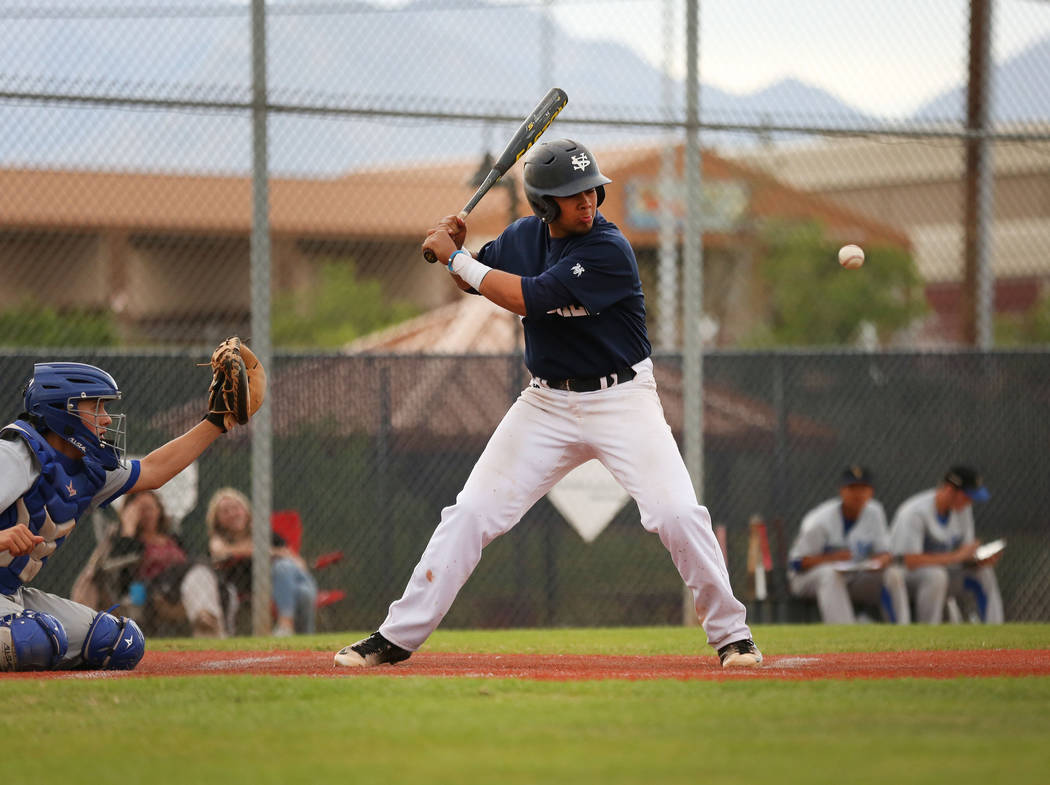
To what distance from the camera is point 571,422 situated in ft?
18.4

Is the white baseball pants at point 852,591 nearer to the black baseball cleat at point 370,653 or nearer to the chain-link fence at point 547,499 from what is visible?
the chain-link fence at point 547,499

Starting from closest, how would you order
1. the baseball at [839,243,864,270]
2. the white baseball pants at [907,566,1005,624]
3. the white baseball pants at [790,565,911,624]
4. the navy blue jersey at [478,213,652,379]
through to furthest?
1. the navy blue jersey at [478,213,652,379]
2. the baseball at [839,243,864,270]
3. the white baseball pants at [790,565,911,624]
4. the white baseball pants at [907,566,1005,624]

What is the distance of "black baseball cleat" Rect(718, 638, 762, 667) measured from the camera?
18.0ft

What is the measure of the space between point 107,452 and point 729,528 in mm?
5434

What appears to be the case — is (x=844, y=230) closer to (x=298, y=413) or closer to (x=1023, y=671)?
(x=298, y=413)

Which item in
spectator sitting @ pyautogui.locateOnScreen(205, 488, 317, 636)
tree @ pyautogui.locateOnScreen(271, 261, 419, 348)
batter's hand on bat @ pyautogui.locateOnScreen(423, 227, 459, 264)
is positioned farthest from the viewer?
tree @ pyautogui.locateOnScreen(271, 261, 419, 348)

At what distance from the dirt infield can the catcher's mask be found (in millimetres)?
1750

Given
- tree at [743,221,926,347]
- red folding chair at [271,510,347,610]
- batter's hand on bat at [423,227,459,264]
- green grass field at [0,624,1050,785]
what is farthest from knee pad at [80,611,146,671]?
tree at [743,221,926,347]

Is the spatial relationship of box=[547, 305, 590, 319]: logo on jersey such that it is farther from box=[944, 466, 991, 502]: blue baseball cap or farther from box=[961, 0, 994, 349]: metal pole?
box=[961, 0, 994, 349]: metal pole

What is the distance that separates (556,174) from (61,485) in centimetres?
220

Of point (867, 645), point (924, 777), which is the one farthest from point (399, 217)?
point (924, 777)

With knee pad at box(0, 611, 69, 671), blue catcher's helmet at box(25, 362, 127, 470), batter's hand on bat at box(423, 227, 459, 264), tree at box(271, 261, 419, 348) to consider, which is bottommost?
knee pad at box(0, 611, 69, 671)

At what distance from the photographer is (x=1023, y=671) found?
17.4 ft

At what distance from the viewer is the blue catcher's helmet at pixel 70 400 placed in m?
5.50
